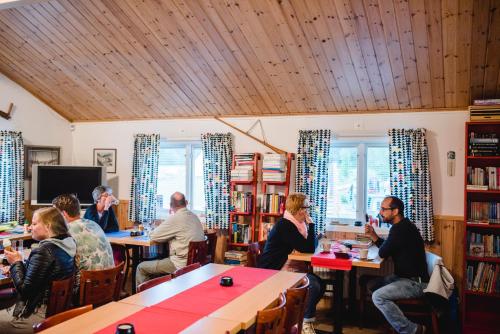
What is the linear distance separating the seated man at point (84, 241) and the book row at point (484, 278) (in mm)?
3645

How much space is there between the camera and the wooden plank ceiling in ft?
14.3

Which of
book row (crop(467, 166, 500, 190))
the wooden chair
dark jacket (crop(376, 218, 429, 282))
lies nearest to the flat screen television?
dark jacket (crop(376, 218, 429, 282))

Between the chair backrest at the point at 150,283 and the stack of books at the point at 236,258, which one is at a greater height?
the chair backrest at the point at 150,283

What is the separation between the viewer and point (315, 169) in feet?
19.1

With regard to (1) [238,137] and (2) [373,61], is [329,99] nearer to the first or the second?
(2) [373,61]

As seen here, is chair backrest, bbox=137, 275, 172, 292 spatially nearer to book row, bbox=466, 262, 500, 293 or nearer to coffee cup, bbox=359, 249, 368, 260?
coffee cup, bbox=359, 249, 368, 260

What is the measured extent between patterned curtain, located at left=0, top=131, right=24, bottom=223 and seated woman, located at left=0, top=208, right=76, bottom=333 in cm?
382

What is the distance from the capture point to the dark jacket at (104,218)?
222 inches

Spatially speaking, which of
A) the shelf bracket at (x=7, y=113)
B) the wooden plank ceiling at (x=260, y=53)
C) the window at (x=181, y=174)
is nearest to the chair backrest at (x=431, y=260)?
the wooden plank ceiling at (x=260, y=53)

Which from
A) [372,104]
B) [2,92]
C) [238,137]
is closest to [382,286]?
[372,104]

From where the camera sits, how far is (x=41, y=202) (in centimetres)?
683

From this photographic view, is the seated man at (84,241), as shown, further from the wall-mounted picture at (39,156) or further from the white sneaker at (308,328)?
the wall-mounted picture at (39,156)

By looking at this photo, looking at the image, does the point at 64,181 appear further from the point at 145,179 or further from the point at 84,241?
the point at 84,241

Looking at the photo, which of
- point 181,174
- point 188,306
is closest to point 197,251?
point 188,306
